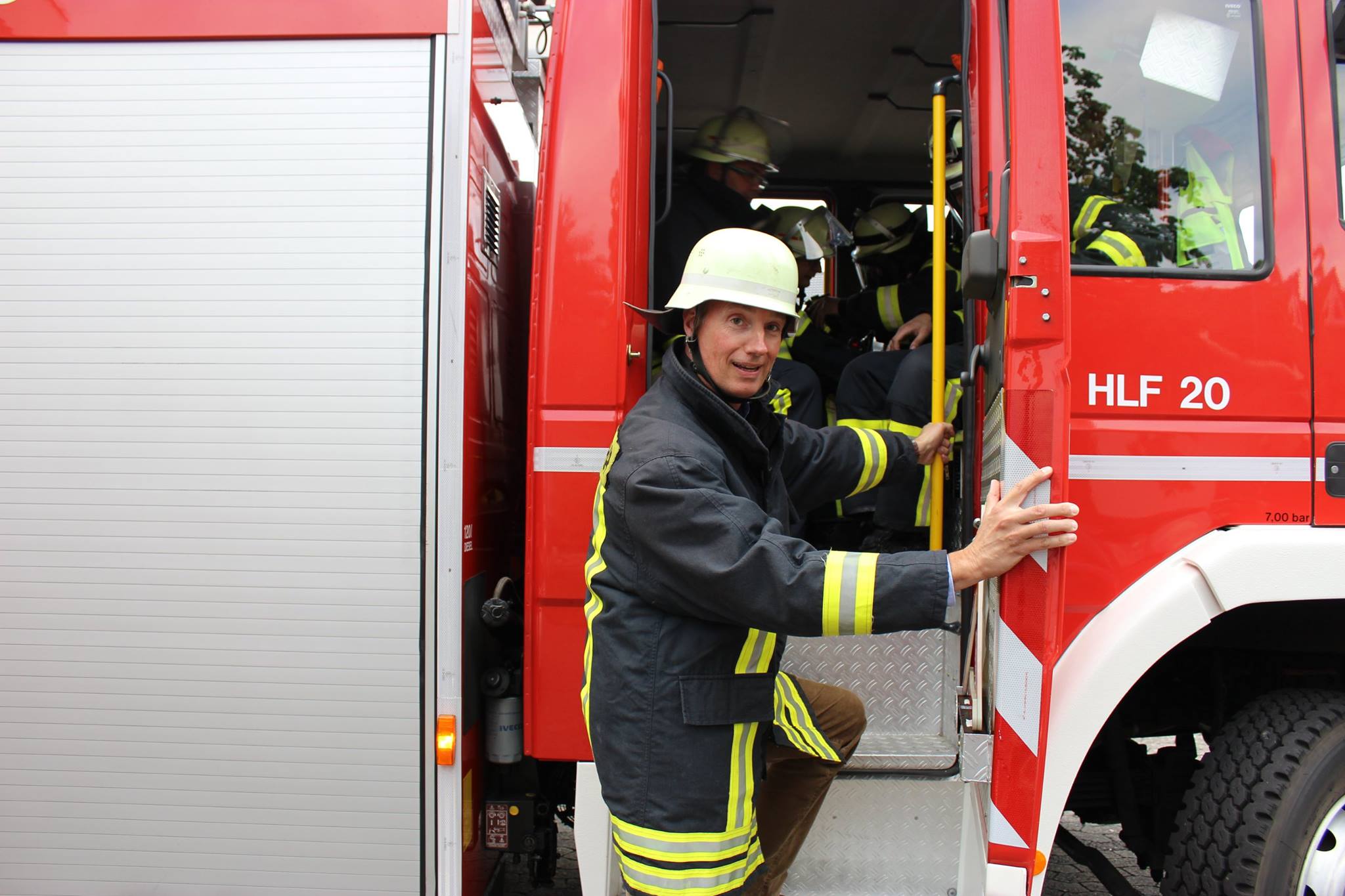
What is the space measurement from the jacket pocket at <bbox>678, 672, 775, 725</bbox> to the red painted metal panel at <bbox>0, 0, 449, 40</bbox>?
A: 1548 mm

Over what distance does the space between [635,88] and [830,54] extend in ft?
4.57

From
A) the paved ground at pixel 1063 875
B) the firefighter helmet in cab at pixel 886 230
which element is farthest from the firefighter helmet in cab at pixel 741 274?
the paved ground at pixel 1063 875

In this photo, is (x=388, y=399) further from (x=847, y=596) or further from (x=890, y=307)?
(x=890, y=307)

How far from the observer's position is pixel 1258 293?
1.97 m

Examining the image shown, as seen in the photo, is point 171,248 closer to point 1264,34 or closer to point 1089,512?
point 1089,512

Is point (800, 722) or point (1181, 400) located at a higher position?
point (1181, 400)

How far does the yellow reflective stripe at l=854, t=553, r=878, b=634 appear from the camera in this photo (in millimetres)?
1656

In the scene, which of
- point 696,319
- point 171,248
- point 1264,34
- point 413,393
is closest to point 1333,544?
point 1264,34

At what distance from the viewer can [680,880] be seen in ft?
5.73

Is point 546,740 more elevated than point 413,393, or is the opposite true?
point 413,393

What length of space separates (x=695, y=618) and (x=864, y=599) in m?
0.33

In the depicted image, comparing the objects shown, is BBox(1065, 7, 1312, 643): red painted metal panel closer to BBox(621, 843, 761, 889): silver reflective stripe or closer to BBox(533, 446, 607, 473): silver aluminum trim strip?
BBox(621, 843, 761, 889): silver reflective stripe

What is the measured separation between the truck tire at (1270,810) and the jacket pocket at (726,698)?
1.06 metres

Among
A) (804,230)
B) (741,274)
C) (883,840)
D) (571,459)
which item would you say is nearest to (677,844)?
(883,840)
